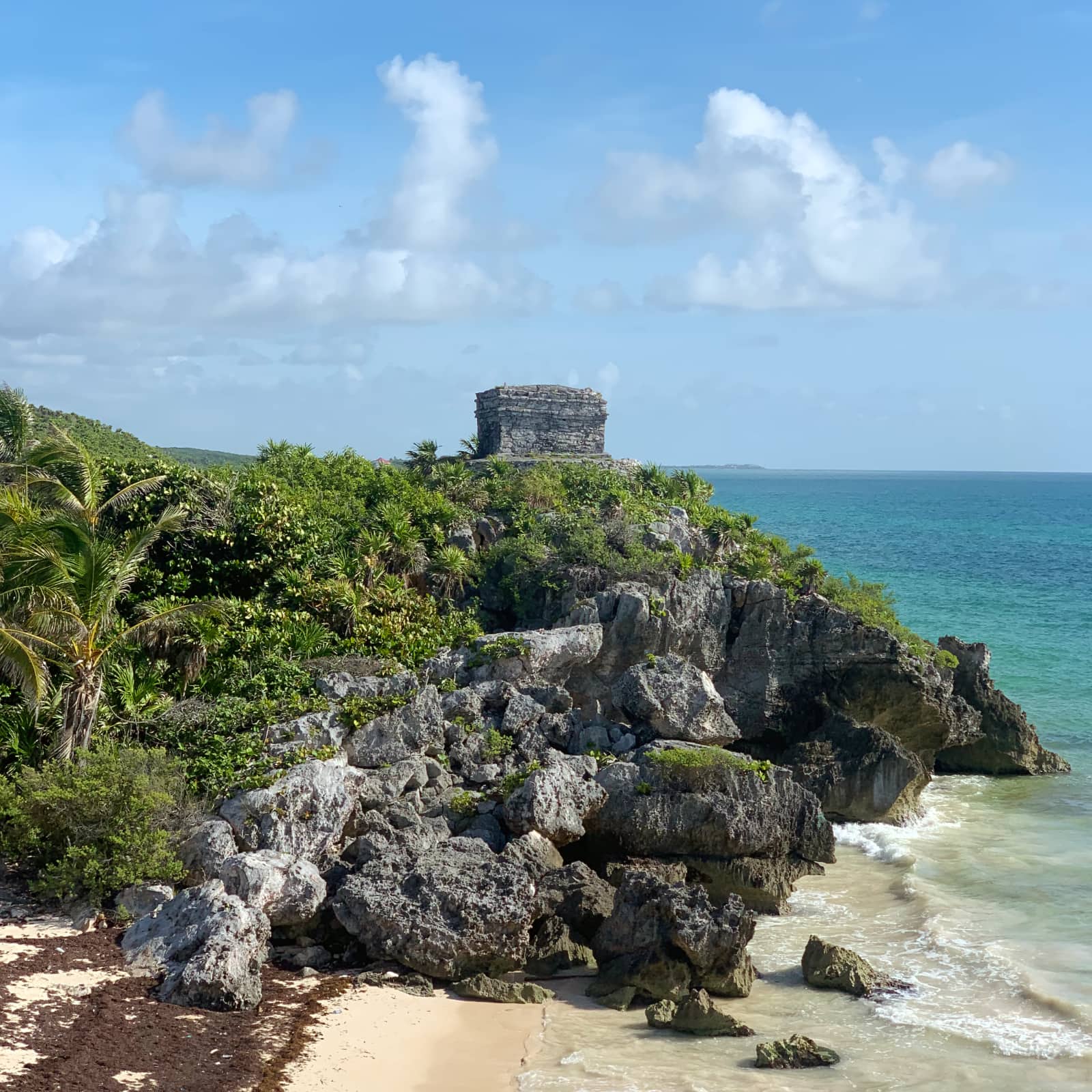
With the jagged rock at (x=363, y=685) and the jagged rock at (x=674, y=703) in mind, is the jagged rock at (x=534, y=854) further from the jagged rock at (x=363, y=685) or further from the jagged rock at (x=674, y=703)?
the jagged rock at (x=674, y=703)

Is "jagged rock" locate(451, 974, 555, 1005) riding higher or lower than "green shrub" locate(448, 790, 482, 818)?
lower

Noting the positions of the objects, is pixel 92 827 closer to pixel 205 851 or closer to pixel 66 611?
pixel 205 851

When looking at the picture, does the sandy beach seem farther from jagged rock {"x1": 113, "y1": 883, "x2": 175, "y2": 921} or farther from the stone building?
the stone building

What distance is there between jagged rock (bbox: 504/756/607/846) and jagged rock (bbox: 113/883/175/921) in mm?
4887

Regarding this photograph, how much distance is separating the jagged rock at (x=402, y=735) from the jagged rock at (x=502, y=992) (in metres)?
4.49

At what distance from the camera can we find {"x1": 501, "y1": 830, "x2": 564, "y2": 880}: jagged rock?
50.8 ft

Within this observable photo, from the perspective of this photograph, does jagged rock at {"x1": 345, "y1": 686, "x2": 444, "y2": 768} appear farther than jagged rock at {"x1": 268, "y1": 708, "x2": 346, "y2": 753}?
Yes

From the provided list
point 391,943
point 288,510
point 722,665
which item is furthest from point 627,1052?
point 288,510

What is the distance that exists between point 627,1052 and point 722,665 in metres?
11.8

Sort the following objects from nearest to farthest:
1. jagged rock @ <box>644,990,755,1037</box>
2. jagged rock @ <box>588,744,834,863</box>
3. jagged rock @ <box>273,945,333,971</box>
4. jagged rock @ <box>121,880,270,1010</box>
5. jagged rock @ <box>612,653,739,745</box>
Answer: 1. jagged rock @ <box>121,880,270,1010</box>
2. jagged rock @ <box>644,990,755,1037</box>
3. jagged rock @ <box>273,945,333,971</box>
4. jagged rock @ <box>588,744,834,863</box>
5. jagged rock @ <box>612,653,739,745</box>

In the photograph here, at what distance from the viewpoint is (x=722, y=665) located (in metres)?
23.5

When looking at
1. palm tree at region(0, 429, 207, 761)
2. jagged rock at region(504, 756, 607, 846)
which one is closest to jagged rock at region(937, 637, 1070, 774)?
jagged rock at region(504, 756, 607, 846)

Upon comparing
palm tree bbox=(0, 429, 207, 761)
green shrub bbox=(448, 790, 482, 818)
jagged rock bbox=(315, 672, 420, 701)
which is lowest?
green shrub bbox=(448, 790, 482, 818)

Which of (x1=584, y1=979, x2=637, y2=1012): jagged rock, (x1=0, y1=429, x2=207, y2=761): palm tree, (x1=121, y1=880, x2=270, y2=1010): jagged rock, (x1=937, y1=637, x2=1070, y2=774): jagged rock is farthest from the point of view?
(x1=937, y1=637, x2=1070, y2=774): jagged rock
